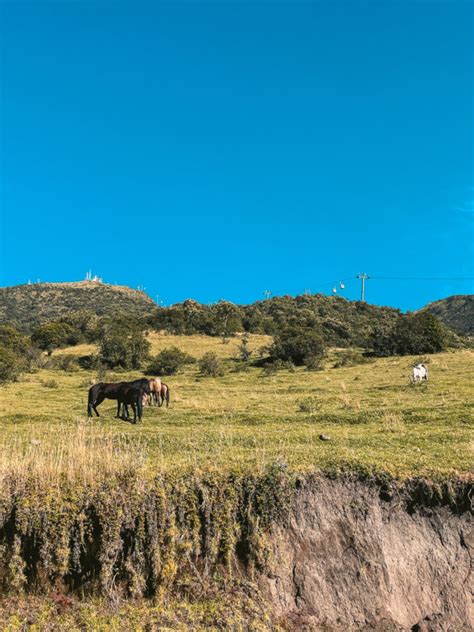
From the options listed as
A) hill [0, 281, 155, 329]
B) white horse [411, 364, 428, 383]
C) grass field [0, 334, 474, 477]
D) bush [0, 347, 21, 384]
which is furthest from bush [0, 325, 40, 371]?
hill [0, 281, 155, 329]

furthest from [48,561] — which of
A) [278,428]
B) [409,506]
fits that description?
[278,428]

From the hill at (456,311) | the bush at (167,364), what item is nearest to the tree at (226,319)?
the bush at (167,364)

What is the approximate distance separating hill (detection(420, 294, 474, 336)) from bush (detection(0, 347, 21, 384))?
260 feet

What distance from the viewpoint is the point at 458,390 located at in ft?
71.4

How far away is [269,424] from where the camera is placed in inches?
636

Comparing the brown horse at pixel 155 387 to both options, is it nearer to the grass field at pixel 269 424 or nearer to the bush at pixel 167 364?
the grass field at pixel 269 424

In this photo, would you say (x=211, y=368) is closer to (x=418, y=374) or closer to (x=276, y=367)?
(x=276, y=367)

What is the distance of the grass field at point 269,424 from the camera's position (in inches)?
355

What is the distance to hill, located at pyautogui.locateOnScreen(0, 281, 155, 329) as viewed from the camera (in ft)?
366

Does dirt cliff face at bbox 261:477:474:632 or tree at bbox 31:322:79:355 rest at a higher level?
tree at bbox 31:322:79:355

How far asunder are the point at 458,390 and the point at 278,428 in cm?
1092

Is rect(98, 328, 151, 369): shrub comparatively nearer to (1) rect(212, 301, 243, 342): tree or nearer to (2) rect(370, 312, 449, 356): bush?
(1) rect(212, 301, 243, 342): tree

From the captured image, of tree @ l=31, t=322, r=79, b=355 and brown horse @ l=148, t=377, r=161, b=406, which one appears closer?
brown horse @ l=148, t=377, r=161, b=406

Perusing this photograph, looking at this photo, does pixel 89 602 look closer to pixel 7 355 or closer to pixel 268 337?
pixel 7 355
